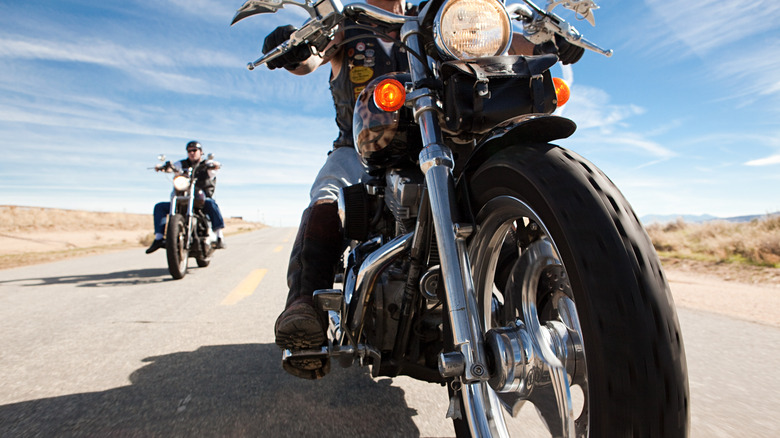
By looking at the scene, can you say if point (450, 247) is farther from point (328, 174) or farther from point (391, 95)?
point (328, 174)

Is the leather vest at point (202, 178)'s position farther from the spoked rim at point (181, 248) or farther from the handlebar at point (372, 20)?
the handlebar at point (372, 20)

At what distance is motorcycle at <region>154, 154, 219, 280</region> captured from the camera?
6180 mm

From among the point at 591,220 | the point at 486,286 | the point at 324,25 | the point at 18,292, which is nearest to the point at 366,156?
the point at 324,25

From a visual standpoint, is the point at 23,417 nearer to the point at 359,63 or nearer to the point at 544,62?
the point at 359,63

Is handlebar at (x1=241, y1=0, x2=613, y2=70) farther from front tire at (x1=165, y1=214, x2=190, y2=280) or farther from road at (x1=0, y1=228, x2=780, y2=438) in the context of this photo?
front tire at (x1=165, y1=214, x2=190, y2=280)

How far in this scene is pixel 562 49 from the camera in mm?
1819

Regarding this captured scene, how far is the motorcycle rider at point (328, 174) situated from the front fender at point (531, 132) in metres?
0.84

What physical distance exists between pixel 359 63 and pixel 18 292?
507 cm

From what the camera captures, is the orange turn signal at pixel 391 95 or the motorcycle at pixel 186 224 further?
the motorcycle at pixel 186 224

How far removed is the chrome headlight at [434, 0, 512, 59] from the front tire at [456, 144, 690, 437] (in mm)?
321

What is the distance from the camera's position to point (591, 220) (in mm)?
872

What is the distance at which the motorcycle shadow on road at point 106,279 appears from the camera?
5719 millimetres

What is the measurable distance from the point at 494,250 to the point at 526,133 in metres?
0.38

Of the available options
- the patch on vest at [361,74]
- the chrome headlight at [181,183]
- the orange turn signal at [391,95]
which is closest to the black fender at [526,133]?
the orange turn signal at [391,95]
